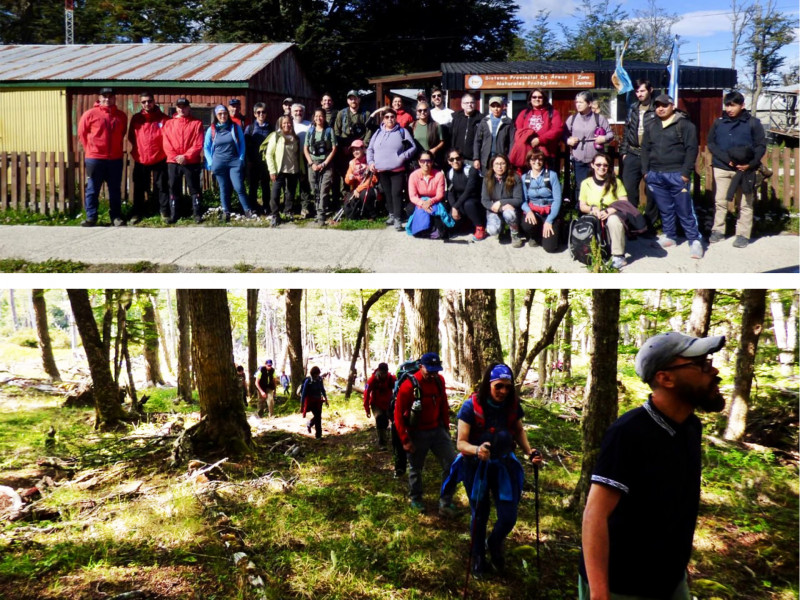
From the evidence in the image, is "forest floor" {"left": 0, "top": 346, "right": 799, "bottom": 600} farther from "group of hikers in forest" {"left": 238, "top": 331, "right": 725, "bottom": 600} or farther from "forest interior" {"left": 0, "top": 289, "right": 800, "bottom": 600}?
"group of hikers in forest" {"left": 238, "top": 331, "right": 725, "bottom": 600}

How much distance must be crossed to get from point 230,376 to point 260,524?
174 cm

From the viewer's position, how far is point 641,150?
6.93 metres

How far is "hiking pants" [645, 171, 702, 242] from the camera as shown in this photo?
21.9 ft

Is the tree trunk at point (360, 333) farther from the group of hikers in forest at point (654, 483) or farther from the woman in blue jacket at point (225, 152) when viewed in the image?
the group of hikers in forest at point (654, 483)

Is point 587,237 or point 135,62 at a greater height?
point 135,62

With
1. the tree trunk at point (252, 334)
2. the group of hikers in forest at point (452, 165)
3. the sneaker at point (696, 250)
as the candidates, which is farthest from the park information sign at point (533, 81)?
the sneaker at point (696, 250)

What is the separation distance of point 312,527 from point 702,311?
14.2 feet

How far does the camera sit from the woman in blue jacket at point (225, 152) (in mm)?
7887

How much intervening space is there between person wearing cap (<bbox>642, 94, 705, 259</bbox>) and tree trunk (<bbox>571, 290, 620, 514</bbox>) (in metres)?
1.93

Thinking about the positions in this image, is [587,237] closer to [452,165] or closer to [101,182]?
[452,165]

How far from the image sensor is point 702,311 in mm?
7129

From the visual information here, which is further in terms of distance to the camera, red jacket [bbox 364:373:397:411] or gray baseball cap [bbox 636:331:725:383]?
red jacket [bbox 364:373:397:411]

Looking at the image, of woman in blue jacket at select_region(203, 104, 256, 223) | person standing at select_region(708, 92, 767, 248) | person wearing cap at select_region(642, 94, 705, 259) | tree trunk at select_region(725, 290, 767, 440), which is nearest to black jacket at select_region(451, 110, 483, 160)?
person wearing cap at select_region(642, 94, 705, 259)

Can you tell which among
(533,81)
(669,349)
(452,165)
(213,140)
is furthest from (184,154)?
(533,81)
